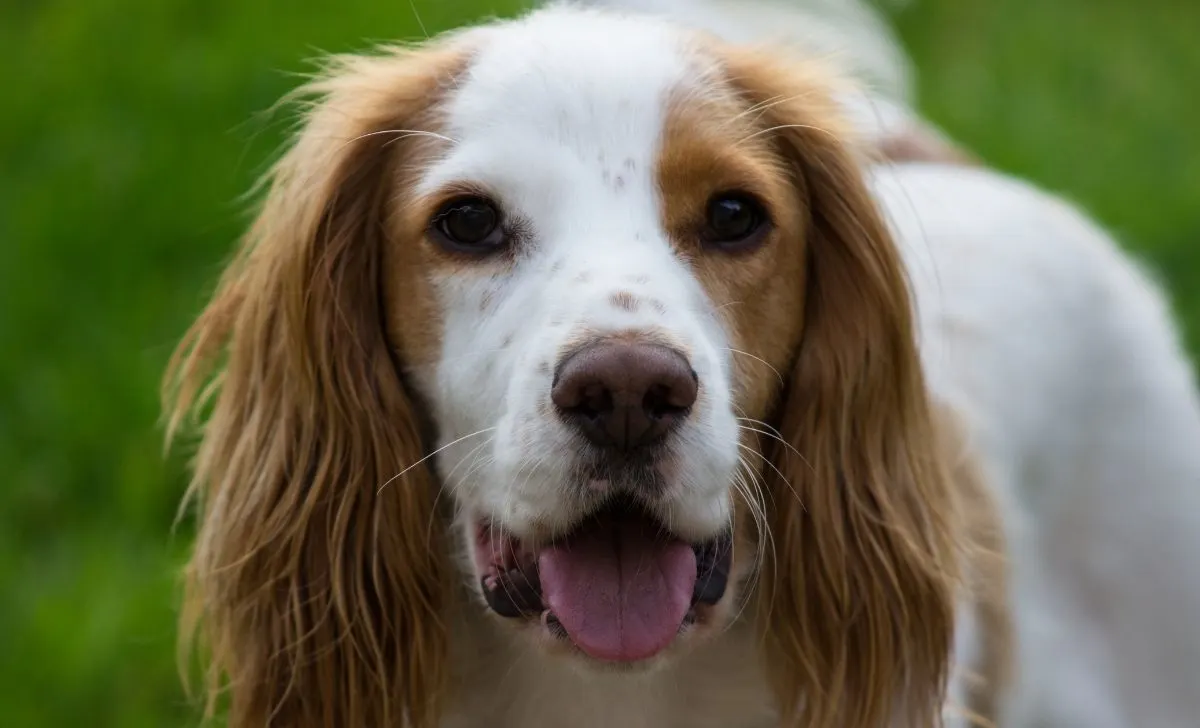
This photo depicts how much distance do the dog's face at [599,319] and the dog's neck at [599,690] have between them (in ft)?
0.64

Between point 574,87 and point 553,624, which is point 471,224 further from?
point 553,624

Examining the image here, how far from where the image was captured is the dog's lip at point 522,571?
2.83 m

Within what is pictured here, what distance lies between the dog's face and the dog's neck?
0.64ft

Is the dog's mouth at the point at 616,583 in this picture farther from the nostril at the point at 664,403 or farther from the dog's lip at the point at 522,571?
the nostril at the point at 664,403

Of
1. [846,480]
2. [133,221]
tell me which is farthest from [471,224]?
[133,221]

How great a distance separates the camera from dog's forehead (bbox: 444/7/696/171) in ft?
9.45

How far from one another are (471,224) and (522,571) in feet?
2.04

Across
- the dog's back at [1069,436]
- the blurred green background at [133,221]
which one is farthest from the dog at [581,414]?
the blurred green background at [133,221]

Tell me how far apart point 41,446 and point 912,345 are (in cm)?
324

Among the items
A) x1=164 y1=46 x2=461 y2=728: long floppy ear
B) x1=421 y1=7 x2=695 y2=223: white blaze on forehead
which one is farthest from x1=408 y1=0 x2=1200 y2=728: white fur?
x1=164 y1=46 x2=461 y2=728: long floppy ear

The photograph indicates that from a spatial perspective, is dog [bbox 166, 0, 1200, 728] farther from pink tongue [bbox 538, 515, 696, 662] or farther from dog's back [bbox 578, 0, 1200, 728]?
dog's back [bbox 578, 0, 1200, 728]

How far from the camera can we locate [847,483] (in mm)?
3182

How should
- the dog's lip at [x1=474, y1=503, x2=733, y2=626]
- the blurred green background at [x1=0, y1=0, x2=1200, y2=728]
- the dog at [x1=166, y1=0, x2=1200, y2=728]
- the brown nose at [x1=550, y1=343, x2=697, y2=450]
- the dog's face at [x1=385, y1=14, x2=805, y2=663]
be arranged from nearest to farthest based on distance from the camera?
the brown nose at [x1=550, y1=343, x2=697, y2=450] → the dog's face at [x1=385, y1=14, x2=805, y2=663] → the dog at [x1=166, y1=0, x2=1200, y2=728] → the dog's lip at [x1=474, y1=503, x2=733, y2=626] → the blurred green background at [x1=0, y1=0, x2=1200, y2=728]

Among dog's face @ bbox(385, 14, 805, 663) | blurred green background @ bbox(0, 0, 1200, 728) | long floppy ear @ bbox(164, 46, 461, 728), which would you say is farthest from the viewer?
blurred green background @ bbox(0, 0, 1200, 728)
